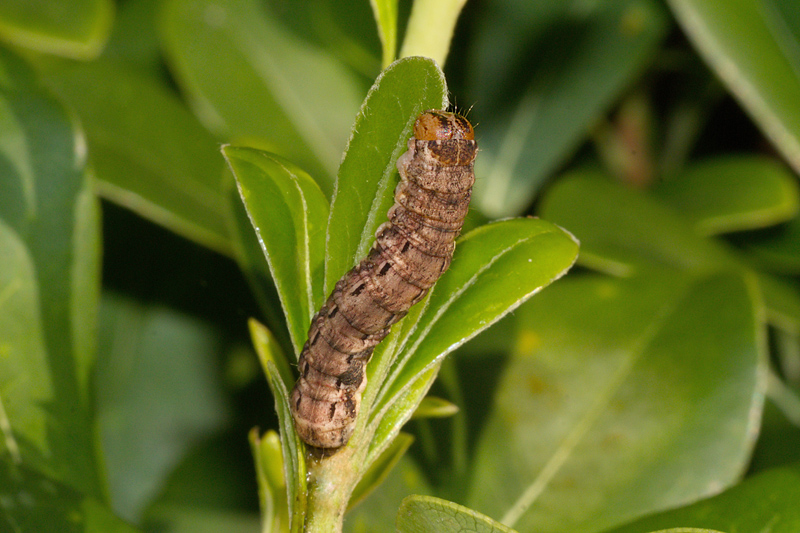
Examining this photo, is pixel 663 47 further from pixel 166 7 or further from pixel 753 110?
pixel 166 7

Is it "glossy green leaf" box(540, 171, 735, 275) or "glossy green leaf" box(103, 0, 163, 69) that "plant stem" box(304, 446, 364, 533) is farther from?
"glossy green leaf" box(103, 0, 163, 69)

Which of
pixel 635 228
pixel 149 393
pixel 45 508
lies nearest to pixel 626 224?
pixel 635 228

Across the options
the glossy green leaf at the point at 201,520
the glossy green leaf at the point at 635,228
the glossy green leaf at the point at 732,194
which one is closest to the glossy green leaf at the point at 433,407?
the glossy green leaf at the point at 635,228

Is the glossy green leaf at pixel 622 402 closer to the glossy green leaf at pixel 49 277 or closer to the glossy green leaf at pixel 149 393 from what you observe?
the glossy green leaf at pixel 49 277

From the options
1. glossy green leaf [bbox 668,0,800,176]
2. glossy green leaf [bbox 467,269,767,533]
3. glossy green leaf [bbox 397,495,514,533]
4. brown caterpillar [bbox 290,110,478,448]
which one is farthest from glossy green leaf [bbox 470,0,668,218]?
glossy green leaf [bbox 397,495,514,533]

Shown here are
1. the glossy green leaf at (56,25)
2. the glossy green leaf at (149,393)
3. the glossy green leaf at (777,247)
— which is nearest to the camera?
the glossy green leaf at (56,25)

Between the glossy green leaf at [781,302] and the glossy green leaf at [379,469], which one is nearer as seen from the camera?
the glossy green leaf at [379,469]
